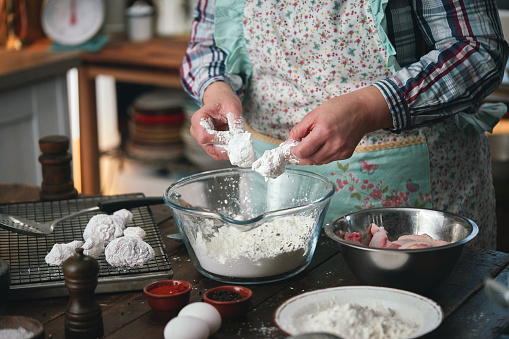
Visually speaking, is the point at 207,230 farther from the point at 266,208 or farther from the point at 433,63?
the point at 433,63

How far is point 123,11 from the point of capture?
357 centimetres

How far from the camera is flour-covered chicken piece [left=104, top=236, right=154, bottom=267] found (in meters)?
1.08

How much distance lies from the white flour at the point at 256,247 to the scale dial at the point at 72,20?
2130 millimetres

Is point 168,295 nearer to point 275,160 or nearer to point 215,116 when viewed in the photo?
point 275,160

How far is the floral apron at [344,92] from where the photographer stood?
4.38 ft

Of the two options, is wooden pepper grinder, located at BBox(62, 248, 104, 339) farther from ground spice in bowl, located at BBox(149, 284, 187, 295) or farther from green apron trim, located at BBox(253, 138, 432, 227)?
green apron trim, located at BBox(253, 138, 432, 227)

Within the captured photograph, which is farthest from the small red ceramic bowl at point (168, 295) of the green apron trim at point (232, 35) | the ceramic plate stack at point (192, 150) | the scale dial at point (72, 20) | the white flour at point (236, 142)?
the scale dial at point (72, 20)

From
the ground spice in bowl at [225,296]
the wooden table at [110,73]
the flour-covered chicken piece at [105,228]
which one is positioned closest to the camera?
the ground spice in bowl at [225,296]

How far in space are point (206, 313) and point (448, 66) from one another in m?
0.65

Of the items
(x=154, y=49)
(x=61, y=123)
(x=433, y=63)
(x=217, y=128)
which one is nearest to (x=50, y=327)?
(x=217, y=128)

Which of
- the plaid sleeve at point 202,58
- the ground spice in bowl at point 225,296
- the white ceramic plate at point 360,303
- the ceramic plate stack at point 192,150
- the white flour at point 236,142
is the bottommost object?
the ceramic plate stack at point 192,150

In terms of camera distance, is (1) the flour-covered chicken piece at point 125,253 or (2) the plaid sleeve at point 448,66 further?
(2) the plaid sleeve at point 448,66

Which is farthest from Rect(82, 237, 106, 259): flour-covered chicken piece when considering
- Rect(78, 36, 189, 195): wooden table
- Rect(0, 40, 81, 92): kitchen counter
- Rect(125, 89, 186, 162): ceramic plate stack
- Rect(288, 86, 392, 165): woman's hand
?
Rect(125, 89, 186, 162): ceramic plate stack

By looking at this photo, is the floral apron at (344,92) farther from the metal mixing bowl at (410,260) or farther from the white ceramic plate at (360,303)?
the white ceramic plate at (360,303)
